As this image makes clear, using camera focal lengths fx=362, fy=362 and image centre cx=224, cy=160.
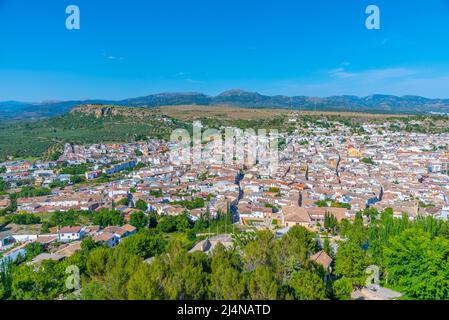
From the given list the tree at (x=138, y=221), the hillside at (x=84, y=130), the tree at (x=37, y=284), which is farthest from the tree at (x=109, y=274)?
the hillside at (x=84, y=130)

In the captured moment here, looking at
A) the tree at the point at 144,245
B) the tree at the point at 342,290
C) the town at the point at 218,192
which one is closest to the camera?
the tree at the point at 342,290

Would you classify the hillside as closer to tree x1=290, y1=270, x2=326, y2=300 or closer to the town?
the town

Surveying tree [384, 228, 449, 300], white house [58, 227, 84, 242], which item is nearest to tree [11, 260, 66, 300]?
white house [58, 227, 84, 242]

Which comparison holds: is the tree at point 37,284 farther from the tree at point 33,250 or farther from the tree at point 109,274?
the tree at point 33,250

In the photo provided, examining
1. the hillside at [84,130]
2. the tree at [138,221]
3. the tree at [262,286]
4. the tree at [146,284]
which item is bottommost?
the tree at [138,221]

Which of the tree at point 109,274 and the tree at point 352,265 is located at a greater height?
the tree at point 109,274

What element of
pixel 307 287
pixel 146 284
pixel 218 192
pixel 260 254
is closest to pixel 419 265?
pixel 307 287

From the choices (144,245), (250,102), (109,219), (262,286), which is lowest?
(109,219)

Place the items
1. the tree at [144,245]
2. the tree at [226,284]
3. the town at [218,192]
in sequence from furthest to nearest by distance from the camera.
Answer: the town at [218,192]
the tree at [144,245]
the tree at [226,284]

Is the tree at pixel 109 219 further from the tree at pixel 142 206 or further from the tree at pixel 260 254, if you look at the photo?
the tree at pixel 260 254

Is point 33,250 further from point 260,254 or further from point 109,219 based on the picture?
point 260,254

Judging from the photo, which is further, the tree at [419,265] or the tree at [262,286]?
the tree at [419,265]
